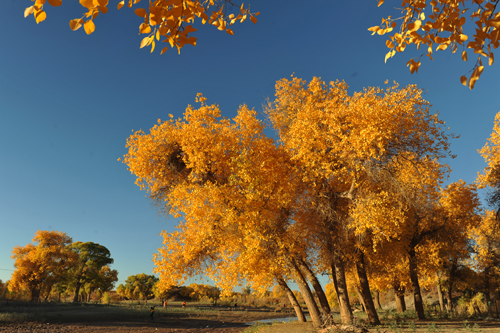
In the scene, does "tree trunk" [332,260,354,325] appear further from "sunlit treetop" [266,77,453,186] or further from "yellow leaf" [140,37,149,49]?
"yellow leaf" [140,37,149,49]

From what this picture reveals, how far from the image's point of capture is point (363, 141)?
10.8m

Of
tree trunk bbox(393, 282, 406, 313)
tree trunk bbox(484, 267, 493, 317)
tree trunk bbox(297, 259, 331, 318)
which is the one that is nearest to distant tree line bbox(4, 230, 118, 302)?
tree trunk bbox(297, 259, 331, 318)

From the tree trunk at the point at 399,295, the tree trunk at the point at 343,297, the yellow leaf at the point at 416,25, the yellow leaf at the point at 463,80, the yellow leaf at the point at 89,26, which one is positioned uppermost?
the yellow leaf at the point at 416,25

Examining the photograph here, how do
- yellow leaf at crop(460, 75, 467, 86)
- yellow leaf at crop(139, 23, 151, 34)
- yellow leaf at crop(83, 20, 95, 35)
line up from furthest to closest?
yellow leaf at crop(460, 75, 467, 86), yellow leaf at crop(139, 23, 151, 34), yellow leaf at crop(83, 20, 95, 35)

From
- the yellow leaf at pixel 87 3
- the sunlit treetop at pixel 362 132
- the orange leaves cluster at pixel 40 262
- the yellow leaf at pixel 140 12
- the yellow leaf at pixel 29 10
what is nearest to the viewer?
the yellow leaf at pixel 87 3

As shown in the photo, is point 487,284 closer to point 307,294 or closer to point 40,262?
point 307,294

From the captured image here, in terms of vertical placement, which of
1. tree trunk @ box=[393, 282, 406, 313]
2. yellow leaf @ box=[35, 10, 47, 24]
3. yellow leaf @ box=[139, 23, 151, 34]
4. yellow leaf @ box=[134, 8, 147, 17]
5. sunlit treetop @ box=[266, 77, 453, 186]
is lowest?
tree trunk @ box=[393, 282, 406, 313]

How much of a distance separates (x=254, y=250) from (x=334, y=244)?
4.70m

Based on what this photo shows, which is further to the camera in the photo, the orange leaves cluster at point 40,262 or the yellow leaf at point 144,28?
the orange leaves cluster at point 40,262

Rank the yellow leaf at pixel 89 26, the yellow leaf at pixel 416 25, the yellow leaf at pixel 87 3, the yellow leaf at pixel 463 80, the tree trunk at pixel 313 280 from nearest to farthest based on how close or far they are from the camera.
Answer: the yellow leaf at pixel 87 3, the yellow leaf at pixel 89 26, the yellow leaf at pixel 416 25, the yellow leaf at pixel 463 80, the tree trunk at pixel 313 280

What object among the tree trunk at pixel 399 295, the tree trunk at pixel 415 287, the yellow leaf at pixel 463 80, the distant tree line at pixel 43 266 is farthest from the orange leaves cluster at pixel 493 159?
the distant tree line at pixel 43 266

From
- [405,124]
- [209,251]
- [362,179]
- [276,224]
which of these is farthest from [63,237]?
[405,124]

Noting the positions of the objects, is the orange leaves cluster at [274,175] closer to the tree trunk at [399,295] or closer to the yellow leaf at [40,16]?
the yellow leaf at [40,16]

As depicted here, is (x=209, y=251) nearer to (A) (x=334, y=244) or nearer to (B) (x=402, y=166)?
(A) (x=334, y=244)
